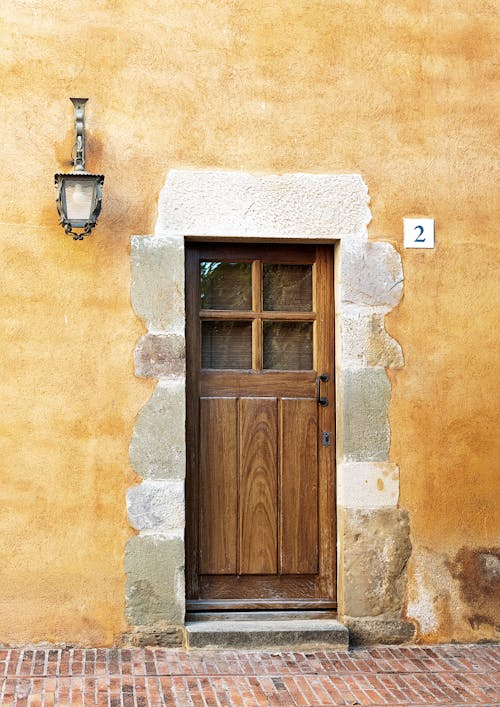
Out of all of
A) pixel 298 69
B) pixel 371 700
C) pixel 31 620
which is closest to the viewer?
pixel 371 700

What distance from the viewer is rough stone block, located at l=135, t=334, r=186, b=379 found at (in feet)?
A: 15.9

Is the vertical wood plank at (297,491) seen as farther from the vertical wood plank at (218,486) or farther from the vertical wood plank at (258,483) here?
the vertical wood plank at (218,486)

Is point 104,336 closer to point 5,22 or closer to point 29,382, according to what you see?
point 29,382

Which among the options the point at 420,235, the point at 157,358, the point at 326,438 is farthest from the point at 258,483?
the point at 420,235

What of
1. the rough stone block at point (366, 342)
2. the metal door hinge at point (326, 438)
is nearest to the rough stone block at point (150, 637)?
the metal door hinge at point (326, 438)

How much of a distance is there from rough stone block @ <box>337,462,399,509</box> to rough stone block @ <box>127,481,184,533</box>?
2.93ft

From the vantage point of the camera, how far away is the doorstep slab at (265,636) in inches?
187

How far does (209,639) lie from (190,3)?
340 centimetres

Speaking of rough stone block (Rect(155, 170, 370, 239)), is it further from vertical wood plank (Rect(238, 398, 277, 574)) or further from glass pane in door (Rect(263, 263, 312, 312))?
vertical wood plank (Rect(238, 398, 277, 574))

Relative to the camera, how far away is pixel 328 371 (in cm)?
513

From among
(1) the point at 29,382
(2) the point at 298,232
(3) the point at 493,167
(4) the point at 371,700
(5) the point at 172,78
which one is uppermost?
(5) the point at 172,78

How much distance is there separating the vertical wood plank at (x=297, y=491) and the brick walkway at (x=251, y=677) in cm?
54

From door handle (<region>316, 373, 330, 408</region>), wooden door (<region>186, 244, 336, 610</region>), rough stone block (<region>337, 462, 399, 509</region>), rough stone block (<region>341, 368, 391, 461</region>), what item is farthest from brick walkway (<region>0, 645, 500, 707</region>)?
door handle (<region>316, 373, 330, 408</region>)

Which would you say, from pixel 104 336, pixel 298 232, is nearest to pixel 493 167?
pixel 298 232
